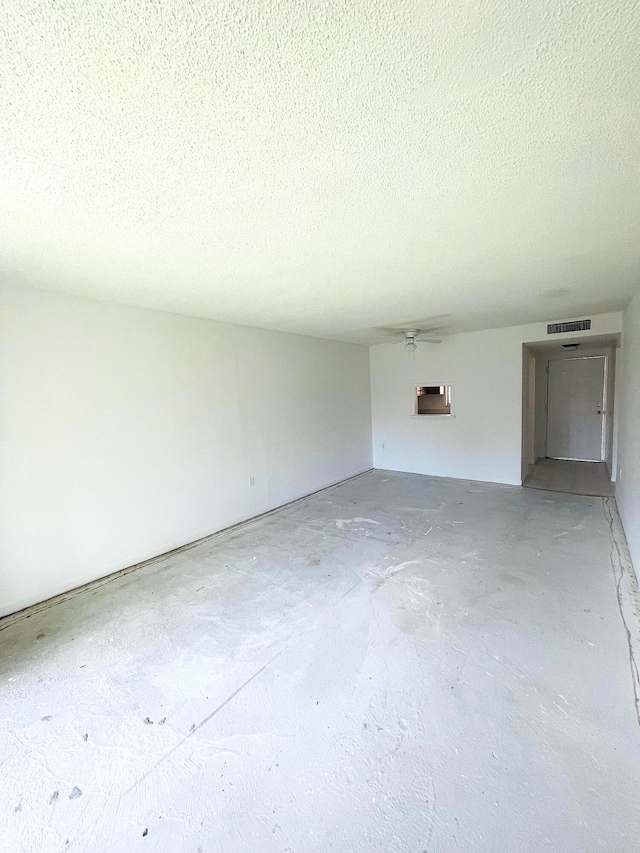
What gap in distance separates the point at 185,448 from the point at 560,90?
359 cm

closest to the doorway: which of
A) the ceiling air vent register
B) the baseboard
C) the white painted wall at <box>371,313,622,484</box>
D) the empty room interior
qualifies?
the white painted wall at <box>371,313,622,484</box>

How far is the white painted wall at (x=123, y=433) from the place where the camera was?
8.87 feet

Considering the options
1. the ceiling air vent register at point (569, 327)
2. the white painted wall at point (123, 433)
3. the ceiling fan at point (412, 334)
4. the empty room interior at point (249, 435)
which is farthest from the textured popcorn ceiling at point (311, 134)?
the ceiling air vent register at point (569, 327)

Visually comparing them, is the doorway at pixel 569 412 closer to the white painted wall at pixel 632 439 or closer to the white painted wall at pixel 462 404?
the white painted wall at pixel 462 404

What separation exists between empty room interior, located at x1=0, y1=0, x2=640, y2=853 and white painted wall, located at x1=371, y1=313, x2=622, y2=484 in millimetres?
964

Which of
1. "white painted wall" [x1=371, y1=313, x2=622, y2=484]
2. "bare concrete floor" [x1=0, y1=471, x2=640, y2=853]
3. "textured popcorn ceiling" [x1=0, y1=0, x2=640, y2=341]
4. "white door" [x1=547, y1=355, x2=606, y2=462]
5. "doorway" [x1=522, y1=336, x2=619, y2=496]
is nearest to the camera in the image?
"textured popcorn ceiling" [x1=0, y1=0, x2=640, y2=341]

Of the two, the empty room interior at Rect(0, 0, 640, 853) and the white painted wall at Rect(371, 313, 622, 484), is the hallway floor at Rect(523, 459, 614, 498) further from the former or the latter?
the empty room interior at Rect(0, 0, 640, 853)

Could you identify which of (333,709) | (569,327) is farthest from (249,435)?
(569,327)

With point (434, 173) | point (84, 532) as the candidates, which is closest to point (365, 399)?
point (84, 532)

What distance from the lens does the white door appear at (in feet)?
22.4

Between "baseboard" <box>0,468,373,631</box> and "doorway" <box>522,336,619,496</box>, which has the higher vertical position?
"doorway" <box>522,336,619,496</box>

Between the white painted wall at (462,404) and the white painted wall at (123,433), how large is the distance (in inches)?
84.4

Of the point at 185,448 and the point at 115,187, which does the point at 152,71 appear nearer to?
the point at 115,187

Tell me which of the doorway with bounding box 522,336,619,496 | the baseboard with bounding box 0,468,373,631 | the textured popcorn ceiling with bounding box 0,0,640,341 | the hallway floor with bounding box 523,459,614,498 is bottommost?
the hallway floor with bounding box 523,459,614,498
